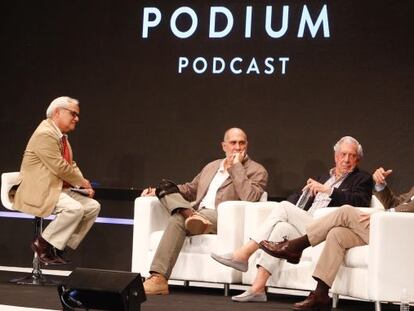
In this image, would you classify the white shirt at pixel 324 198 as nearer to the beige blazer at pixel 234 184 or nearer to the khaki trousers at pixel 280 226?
the khaki trousers at pixel 280 226

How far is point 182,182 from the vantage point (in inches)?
287

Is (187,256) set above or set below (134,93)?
below

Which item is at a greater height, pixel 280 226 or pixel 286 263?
pixel 280 226

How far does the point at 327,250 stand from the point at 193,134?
2.41m

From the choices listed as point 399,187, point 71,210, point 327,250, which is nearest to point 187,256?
point 71,210

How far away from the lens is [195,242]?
608 cm

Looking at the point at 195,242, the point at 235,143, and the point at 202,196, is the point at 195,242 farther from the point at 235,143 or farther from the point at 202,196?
the point at 235,143

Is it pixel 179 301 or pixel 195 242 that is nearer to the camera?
pixel 179 301

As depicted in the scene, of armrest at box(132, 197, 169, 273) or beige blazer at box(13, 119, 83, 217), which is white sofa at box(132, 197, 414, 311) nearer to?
armrest at box(132, 197, 169, 273)

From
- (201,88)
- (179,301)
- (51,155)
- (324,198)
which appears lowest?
(179,301)

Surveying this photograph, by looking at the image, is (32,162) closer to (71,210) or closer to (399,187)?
(71,210)

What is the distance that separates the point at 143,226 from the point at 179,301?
952 mm

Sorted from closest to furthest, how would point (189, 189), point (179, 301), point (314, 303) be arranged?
point (314, 303) < point (179, 301) < point (189, 189)

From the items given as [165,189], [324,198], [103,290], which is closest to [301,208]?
[324,198]
